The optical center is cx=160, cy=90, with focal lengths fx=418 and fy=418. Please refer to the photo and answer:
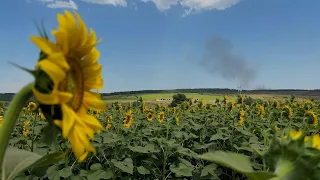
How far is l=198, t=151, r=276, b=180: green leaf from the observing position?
1.14 metres

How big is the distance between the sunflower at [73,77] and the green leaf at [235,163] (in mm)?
327

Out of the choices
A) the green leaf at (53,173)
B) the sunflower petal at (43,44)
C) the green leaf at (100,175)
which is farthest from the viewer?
the green leaf at (100,175)

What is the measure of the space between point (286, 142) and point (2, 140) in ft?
2.69

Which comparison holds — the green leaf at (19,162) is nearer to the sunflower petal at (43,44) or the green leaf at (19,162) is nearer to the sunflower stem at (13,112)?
the sunflower stem at (13,112)

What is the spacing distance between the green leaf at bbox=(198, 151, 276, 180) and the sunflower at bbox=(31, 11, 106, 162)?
1.07ft

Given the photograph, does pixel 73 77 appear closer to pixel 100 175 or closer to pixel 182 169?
pixel 100 175

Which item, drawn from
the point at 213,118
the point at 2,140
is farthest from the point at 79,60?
the point at 213,118

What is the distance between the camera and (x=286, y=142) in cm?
129

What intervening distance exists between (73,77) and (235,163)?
521mm

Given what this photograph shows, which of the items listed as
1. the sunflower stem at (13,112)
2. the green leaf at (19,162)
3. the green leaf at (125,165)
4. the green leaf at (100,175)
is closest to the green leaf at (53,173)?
the green leaf at (100,175)

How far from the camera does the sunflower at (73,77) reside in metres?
0.97

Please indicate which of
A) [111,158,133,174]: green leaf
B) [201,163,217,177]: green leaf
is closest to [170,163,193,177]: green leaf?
[201,163,217,177]: green leaf

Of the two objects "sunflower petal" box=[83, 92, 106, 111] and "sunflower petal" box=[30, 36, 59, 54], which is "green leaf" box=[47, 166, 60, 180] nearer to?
"sunflower petal" box=[83, 92, 106, 111]

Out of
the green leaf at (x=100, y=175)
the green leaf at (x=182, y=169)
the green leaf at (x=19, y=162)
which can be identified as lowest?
the green leaf at (x=182, y=169)
